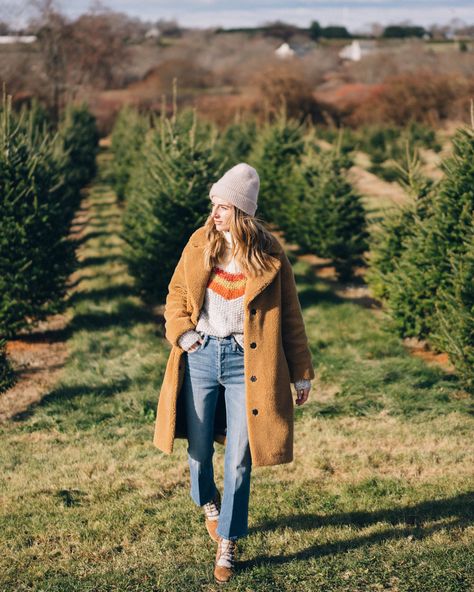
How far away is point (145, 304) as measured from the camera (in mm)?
11969

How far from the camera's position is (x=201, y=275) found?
4137 mm

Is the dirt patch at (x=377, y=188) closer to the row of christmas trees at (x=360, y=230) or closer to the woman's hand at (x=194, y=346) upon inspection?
the row of christmas trees at (x=360, y=230)

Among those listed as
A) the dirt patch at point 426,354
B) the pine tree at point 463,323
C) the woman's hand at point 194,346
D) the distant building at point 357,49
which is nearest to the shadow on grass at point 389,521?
the woman's hand at point 194,346

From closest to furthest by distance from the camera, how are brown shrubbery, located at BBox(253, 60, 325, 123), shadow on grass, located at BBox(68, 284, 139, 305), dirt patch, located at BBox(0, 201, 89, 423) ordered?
dirt patch, located at BBox(0, 201, 89, 423) < shadow on grass, located at BBox(68, 284, 139, 305) < brown shrubbery, located at BBox(253, 60, 325, 123)

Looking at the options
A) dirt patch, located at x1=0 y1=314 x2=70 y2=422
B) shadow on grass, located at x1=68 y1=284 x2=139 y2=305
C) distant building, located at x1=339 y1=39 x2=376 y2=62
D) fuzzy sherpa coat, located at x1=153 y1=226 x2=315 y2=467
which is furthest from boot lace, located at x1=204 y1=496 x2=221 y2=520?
distant building, located at x1=339 y1=39 x2=376 y2=62

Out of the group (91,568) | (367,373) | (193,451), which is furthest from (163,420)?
(367,373)

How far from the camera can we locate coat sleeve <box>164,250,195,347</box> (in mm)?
4125

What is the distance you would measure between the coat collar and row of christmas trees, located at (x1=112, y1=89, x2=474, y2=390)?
403cm

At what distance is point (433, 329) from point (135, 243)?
4.70m

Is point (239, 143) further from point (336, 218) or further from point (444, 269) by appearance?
point (444, 269)

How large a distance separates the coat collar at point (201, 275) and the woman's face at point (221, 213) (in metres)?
0.17

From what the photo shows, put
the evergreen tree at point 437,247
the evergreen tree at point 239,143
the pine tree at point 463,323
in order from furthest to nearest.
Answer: the evergreen tree at point 239,143 → the evergreen tree at point 437,247 → the pine tree at point 463,323

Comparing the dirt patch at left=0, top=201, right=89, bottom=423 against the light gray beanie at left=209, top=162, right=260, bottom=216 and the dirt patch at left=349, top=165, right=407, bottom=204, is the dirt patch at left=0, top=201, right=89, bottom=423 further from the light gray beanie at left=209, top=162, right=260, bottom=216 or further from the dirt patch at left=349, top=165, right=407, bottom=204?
the dirt patch at left=349, top=165, right=407, bottom=204

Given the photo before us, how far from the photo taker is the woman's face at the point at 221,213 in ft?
13.2
